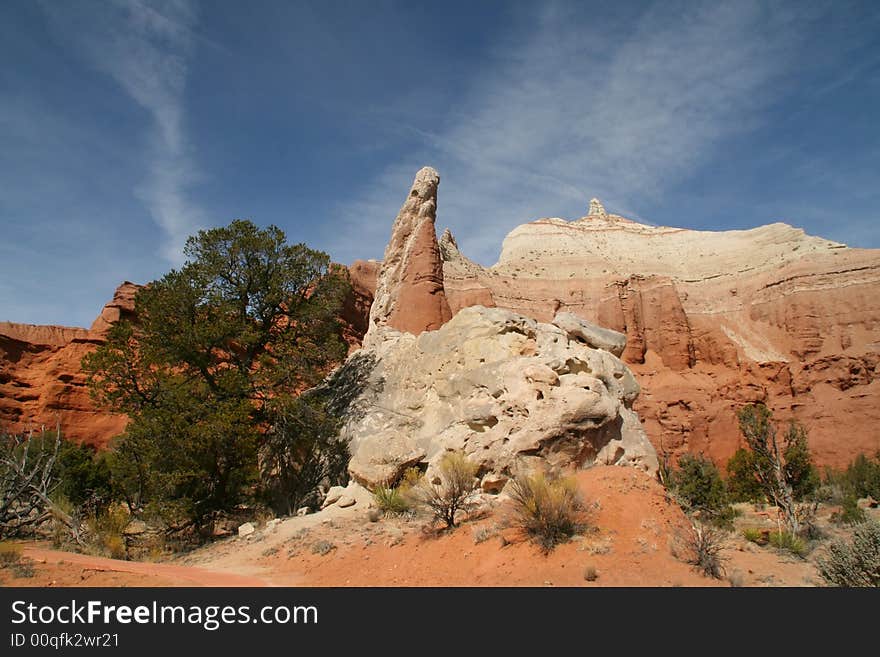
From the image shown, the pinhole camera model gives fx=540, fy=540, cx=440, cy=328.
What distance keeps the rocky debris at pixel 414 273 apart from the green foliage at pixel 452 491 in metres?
8.78

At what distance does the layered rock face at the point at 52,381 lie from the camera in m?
35.4

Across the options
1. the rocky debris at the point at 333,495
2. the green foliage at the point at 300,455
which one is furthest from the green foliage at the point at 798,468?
the rocky debris at the point at 333,495

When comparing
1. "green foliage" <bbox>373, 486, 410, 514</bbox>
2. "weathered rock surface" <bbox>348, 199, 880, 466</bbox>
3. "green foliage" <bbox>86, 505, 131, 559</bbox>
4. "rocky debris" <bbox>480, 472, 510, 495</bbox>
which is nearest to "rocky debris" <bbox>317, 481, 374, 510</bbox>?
"green foliage" <bbox>373, 486, 410, 514</bbox>

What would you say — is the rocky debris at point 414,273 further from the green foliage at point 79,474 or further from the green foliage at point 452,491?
the green foliage at point 79,474

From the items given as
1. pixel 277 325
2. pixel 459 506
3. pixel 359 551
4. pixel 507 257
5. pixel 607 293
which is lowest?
pixel 359 551

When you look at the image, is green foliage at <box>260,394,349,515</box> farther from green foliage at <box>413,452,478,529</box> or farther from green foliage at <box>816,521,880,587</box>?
green foliage at <box>816,521,880,587</box>

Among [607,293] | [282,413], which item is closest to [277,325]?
[282,413]

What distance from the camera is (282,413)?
1545cm

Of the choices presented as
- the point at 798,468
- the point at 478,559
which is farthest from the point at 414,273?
the point at 798,468

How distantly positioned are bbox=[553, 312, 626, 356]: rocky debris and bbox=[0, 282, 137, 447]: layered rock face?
103ft

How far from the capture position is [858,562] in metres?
7.57

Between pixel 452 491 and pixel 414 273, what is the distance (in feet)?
46.7
